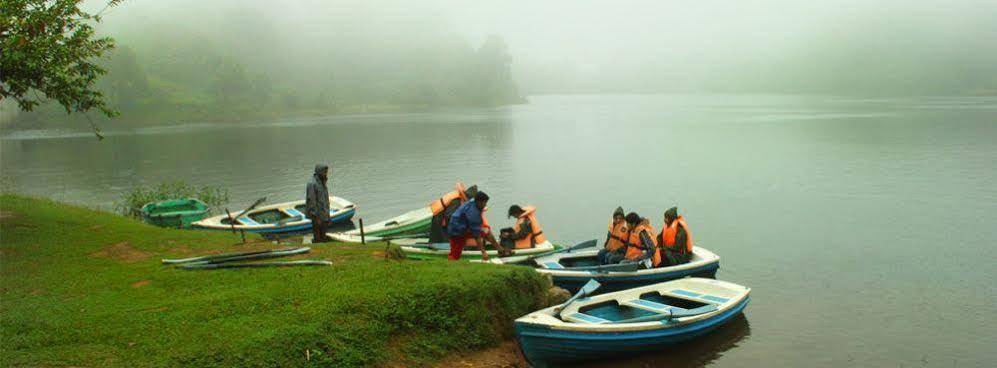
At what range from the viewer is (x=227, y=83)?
16975 cm

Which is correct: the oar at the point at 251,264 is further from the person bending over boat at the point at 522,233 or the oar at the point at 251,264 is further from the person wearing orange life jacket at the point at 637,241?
the person wearing orange life jacket at the point at 637,241

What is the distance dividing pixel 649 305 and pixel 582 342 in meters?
3.17

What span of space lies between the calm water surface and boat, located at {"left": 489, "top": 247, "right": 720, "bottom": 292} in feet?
6.55

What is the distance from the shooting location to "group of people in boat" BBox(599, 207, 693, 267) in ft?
70.1

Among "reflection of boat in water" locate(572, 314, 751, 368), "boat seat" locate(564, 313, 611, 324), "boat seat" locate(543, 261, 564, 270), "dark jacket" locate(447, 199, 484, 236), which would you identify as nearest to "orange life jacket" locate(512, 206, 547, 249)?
"boat seat" locate(543, 261, 564, 270)

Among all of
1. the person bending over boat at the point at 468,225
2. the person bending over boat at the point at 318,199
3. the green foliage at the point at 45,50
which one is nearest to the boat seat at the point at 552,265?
the person bending over boat at the point at 468,225

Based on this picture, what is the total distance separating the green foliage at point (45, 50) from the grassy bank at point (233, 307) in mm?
3622

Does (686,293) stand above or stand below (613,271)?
below

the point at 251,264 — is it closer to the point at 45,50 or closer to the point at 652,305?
the point at 45,50

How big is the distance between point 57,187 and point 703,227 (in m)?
Result: 44.6

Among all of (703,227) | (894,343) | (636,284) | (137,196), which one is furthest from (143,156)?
(894,343)

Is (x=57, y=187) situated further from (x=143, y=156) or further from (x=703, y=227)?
(x=703, y=227)

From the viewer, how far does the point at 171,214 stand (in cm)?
3092

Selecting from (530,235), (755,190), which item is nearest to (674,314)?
(530,235)
